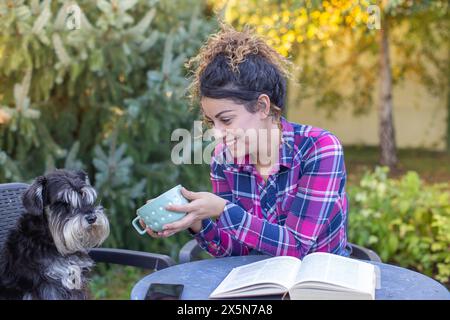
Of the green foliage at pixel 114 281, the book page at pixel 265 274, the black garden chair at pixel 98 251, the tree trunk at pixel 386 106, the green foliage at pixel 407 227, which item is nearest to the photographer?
the book page at pixel 265 274

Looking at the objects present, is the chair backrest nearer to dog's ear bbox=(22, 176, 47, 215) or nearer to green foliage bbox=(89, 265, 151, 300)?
dog's ear bbox=(22, 176, 47, 215)

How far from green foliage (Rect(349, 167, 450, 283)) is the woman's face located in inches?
107

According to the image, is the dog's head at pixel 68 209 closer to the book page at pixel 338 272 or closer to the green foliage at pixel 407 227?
the book page at pixel 338 272

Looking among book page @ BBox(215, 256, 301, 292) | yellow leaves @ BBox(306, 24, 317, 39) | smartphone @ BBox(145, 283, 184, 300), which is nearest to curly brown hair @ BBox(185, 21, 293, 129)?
book page @ BBox(215, 256, 301, 292)

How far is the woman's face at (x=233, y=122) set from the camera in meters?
2.38

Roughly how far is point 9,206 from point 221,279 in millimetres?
1252

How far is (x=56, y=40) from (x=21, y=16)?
270mm

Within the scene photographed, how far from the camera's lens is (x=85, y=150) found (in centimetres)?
512

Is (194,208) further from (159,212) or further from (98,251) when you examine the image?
(98,251)

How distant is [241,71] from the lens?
2.40m

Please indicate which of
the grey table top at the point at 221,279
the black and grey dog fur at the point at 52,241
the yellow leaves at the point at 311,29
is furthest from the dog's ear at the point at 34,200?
the yellow leaves at the point at 311,29

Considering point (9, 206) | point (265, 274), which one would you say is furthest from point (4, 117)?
point (265, 274)

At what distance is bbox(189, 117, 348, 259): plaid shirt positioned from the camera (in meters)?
2.36

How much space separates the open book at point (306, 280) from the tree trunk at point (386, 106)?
8085 millimetres
